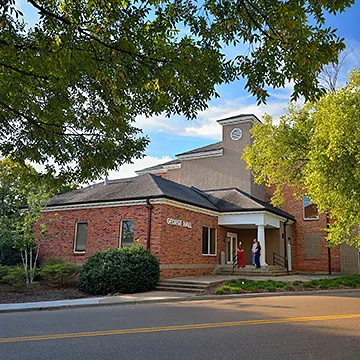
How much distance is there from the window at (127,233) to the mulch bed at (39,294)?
325cm

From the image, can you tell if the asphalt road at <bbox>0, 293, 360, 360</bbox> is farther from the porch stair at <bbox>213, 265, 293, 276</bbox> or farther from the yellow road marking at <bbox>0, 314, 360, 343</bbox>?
the porch stair at <bbox>213, 265, 293, 276</bbox>

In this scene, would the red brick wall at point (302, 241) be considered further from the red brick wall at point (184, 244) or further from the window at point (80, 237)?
the window at point (80, 237)

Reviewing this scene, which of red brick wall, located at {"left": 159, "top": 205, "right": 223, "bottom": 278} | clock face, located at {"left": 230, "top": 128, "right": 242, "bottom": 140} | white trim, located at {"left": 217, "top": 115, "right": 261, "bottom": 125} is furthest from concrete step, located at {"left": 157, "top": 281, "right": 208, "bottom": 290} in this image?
white trim, located at {"left": 217, "top": 115, "right": 261, "bottom": 125}

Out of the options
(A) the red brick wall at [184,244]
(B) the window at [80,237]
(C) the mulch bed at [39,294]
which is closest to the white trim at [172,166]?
(A) the red brick wall at [184,244]

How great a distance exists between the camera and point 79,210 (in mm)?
20734

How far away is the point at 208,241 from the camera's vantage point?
2166cm

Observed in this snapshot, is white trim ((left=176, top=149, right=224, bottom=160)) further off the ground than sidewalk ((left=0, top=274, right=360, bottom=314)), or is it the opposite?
white trim ((left=176, top=149, right=224, bottom=160))

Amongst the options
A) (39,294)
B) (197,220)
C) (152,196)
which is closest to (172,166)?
(197,220)

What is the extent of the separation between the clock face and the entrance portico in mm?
7116

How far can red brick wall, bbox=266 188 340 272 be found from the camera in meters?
27.3

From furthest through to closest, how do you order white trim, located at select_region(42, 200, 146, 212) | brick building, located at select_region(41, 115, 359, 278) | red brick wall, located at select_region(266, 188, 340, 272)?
1. red brick wall, located at select_region(266, 188, 340, 272)
2. white trim, located at select_region(42, 200, 146, 212)
3. brick building, located at select_region(41, 115, 359, 278)

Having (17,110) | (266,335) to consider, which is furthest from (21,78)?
(266,335)

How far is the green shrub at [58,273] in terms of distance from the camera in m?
16.8

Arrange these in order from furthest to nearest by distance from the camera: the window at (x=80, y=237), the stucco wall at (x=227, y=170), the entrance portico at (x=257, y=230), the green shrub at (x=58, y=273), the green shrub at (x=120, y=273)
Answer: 1. the stucco wall at (x=227, y=170)
2. the entrance portico at (x=257, y=230)
3. the window at (x=80, y=237)
4. the green shrub at (x=58, y=273)
5. the green shrub at (x=120, y=273)
